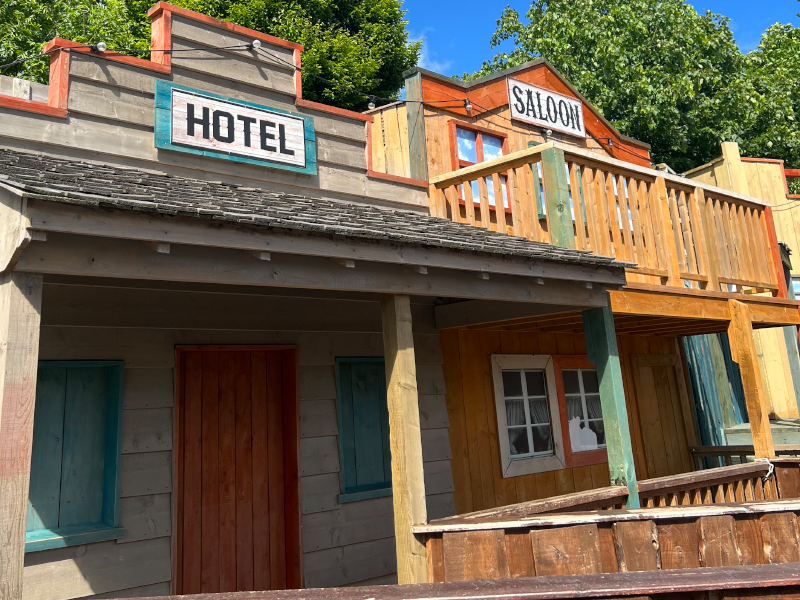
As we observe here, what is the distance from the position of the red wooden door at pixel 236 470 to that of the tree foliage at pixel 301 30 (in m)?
12.4

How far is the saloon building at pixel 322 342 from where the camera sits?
3711 mm

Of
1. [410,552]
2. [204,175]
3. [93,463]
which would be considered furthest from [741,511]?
[204,175]

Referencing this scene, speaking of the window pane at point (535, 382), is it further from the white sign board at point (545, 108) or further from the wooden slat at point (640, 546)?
the white sign board at point (545, 108)

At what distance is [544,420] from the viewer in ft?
25.2

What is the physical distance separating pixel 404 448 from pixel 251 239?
1.66 m

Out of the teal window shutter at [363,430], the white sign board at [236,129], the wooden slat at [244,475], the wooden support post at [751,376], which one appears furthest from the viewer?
the wooden support post at [751,376]

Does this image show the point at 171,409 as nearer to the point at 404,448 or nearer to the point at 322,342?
the point at 322,342

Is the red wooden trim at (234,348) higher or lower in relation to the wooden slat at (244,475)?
higher

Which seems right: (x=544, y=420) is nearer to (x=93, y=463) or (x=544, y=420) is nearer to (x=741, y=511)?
(x=741, y=511)

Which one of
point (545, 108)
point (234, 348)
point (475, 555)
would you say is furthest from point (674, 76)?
point (475, 555)

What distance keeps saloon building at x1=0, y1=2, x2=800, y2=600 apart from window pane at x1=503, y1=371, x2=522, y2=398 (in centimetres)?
3

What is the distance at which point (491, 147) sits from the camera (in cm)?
923

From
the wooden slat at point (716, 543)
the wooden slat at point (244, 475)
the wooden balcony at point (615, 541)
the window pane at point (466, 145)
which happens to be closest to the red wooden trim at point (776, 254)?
the window pane at point (466, 145)

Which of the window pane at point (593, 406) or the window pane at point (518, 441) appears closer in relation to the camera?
the window pane at point (518, 441)
